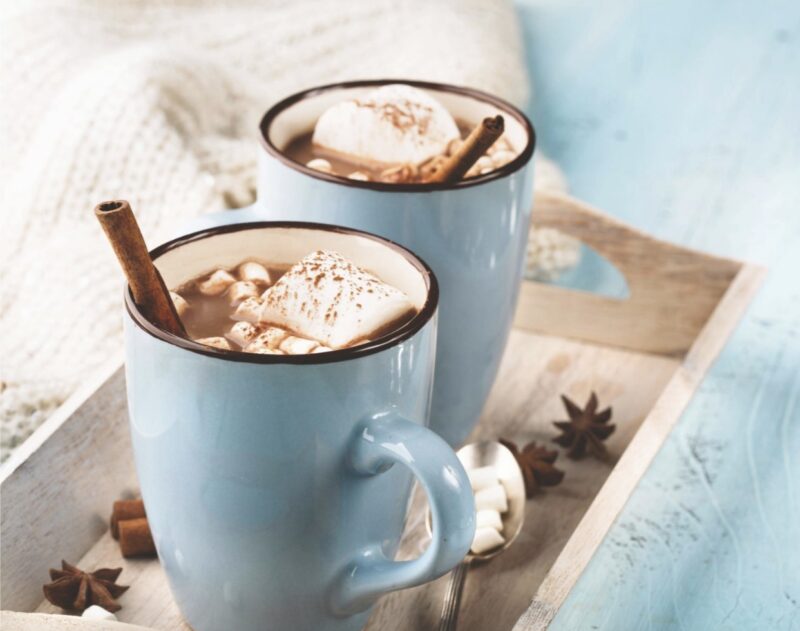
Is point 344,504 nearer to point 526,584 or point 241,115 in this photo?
point 526,584

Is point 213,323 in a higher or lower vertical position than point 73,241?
higher

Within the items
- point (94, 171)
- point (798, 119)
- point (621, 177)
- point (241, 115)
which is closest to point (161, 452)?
point (94, 171)

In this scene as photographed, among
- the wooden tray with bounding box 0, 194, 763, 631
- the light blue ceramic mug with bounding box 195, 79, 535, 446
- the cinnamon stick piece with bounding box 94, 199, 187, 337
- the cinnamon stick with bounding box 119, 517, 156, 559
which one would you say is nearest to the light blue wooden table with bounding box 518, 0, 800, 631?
the wooden tray with bounding box 0, 194, 763, 631

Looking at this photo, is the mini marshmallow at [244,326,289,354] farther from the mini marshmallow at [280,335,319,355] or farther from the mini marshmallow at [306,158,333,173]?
the mini marshmallow at [306,158,333,173]

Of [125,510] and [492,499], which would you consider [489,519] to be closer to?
[492,499]

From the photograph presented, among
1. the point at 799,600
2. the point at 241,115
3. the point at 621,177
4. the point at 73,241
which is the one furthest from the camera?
the point at 621,177

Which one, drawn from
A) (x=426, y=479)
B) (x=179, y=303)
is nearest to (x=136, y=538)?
(x=179, y=303)

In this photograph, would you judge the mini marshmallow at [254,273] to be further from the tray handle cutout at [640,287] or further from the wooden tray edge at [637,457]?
the tray handle cutout at [640,287]
